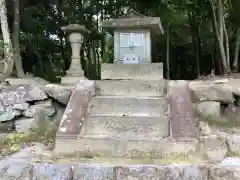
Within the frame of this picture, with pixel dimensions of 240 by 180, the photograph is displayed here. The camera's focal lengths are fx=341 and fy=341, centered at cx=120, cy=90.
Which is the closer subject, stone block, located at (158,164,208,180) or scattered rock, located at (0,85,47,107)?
stone block, located at (158,164,208,180)

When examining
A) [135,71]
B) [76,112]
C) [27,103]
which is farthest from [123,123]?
[135,71]

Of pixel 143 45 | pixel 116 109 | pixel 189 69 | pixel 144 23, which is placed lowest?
pixel 189 69

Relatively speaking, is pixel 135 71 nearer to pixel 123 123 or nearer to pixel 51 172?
pixel 123 123

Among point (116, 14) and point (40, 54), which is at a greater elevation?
point (116, 14)

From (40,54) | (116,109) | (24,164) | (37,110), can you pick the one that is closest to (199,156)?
(116,109)

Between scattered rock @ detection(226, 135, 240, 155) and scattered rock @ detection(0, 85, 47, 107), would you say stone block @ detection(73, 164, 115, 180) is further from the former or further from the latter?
scattered rock @ detection(0, 85, 47, 107)

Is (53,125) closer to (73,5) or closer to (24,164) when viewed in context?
(24,164)

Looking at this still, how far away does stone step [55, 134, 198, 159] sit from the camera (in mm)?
4109

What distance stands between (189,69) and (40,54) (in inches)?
221

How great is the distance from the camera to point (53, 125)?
5.26 metres

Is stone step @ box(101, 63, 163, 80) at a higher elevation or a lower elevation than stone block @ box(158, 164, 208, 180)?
higher

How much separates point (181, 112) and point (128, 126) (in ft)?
2.46

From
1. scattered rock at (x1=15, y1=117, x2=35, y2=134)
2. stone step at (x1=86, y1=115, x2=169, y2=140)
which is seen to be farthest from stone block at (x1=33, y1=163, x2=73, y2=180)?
scattered rock at (x1=15, y1=117, x2=35, y2=134)

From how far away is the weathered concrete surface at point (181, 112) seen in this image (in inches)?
168
